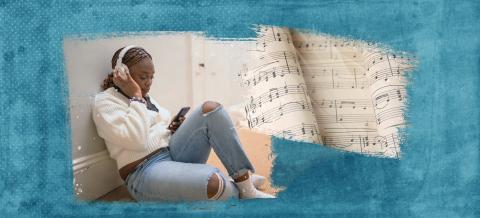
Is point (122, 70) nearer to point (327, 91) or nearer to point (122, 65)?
point (122, 65)

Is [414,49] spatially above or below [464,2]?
below

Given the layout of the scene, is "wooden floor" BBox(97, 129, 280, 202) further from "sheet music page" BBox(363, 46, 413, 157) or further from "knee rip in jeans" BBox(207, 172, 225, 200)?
"sheet music page" BBox(363, 46, 413, 157)

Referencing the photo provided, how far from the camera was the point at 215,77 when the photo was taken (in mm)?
1154

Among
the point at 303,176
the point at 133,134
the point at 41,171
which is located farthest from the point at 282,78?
the point at 41,171

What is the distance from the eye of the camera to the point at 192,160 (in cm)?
116

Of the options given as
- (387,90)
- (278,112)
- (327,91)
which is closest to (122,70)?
(278,112)

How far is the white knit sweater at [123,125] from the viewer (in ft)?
3.71

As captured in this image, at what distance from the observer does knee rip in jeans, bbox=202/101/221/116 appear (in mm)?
1151

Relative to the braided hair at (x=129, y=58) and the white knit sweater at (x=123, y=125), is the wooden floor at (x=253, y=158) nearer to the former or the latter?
the white knit sweater at (x=123, y=125)

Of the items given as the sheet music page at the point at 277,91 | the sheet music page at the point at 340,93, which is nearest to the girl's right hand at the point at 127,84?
the sheet music page at the point at 277,91

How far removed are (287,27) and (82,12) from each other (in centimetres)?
45

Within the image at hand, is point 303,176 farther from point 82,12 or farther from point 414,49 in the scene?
point 82,12

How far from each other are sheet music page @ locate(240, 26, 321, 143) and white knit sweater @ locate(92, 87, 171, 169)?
8.9 inches

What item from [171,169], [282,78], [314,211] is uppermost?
[282,78]
